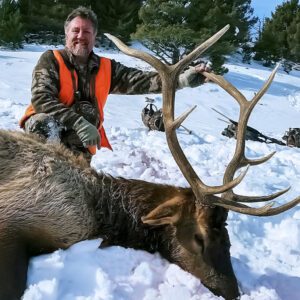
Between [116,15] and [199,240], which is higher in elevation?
[199,240]

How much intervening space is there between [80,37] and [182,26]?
857 inches

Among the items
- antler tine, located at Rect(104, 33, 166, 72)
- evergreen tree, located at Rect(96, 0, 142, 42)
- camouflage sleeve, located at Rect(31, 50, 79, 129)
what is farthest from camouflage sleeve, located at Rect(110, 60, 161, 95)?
evergreen tree, located at Rect(96, 0, 142, 42)

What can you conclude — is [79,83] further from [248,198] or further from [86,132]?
[248,198]

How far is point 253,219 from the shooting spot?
497 cm

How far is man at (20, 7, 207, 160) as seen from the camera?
15.9ft

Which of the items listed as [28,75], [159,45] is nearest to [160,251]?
[28,75]

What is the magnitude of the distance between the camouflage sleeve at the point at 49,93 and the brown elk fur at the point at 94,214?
2.33 feet

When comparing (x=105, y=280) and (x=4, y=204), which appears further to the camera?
(x=4, y=204)

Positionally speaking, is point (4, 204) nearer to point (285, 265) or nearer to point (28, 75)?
point (285, 265)

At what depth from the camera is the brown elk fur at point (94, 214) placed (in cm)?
351

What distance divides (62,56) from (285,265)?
2850 mm

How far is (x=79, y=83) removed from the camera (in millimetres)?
5270

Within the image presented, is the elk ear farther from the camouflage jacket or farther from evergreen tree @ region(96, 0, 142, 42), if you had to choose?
evergreen tree @ region(96, 0, 142, 42)

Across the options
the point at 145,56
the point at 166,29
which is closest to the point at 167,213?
the point at 145,56
